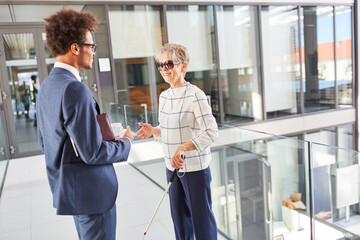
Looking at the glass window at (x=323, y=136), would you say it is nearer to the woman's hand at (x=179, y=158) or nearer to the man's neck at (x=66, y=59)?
the woman's hand at (x=179, y=158)

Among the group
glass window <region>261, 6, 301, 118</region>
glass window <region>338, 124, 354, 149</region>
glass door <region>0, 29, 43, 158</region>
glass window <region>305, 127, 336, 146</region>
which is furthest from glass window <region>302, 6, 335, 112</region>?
glass door <region>0, 29, 43, 158</region>

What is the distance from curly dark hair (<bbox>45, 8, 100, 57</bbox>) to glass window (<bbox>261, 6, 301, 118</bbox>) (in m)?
7.12

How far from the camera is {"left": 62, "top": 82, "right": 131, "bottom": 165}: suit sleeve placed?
1284 mm

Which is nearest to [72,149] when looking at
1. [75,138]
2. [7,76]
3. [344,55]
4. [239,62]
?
[75,138]

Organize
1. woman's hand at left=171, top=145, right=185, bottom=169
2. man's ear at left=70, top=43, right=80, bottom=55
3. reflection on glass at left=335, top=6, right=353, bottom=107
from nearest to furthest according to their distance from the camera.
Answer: man's ear at left=70, top=43, right=80, bottom=55
woman's hand at left=171, top=145, right=185, bottom=169
reflection on glass at left=335, top=6, right=353, bottom=107

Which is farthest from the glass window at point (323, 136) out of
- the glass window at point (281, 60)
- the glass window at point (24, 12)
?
the glass window at point (24, 12)

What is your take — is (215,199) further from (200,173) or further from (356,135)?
(356,135)

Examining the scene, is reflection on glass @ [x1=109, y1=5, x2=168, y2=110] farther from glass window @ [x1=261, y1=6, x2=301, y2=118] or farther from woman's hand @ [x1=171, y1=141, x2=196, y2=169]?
woman's hand @ [x1=171, y1=141, x2=196, y2=169]

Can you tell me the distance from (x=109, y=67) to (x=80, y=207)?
543cm

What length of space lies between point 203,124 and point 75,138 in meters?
0.64

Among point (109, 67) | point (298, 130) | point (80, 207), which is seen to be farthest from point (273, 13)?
point (80, 207)

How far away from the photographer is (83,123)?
1293mm

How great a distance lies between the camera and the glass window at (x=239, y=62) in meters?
7.48

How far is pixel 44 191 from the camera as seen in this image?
13.2 ft
